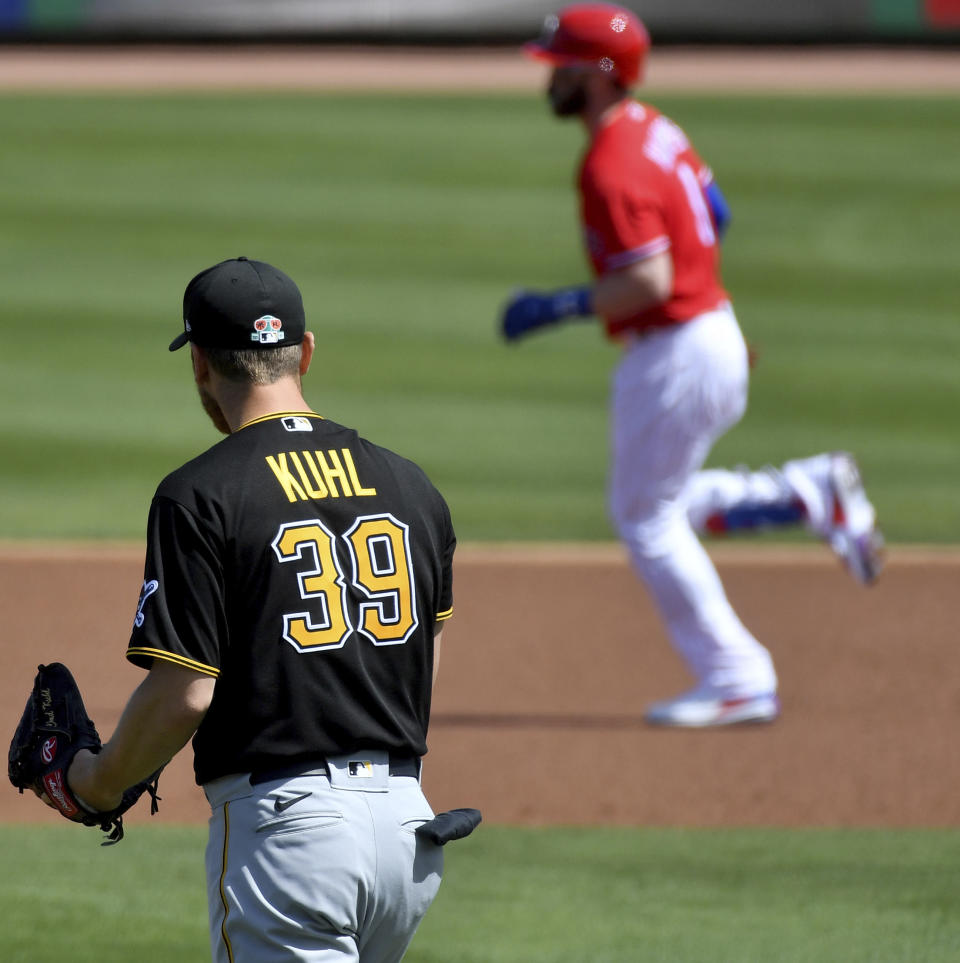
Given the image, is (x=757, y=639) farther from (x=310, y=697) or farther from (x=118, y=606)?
(x=310, y=697)

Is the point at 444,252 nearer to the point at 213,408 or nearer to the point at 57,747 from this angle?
the point at 213,408

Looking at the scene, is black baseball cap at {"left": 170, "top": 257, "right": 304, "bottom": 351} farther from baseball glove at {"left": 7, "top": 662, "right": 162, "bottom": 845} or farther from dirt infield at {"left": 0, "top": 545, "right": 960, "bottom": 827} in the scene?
dirt infield at {"left": 0, "top": 545, "right": 960, "bottom": 827}

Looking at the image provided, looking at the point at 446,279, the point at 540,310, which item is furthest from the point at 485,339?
the point at 540,310

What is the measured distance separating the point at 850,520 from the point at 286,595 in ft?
15.3

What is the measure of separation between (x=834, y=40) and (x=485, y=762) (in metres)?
17.7

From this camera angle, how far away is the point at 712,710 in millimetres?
6891

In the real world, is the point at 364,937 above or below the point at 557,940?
above

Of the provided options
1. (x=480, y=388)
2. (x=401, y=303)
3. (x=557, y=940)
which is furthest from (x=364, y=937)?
(x=401, y=303)

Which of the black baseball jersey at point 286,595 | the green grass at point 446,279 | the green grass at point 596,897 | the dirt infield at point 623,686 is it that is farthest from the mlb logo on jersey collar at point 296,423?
the green grass at point 446,279

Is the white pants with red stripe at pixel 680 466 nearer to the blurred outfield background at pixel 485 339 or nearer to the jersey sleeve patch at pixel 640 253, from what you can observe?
the jersey sleeve patch at pixel 640 253

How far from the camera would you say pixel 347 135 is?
63.9 feet

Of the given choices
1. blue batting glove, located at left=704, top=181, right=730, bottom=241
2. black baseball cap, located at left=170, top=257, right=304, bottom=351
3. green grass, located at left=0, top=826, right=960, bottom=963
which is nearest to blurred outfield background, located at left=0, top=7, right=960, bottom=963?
green grass, located at left=0, top=826, right=960, bottom=963

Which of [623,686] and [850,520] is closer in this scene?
[850,520]

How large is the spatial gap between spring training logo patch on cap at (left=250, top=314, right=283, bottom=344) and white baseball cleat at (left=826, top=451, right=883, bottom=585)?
447 cm
